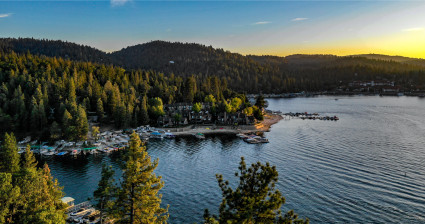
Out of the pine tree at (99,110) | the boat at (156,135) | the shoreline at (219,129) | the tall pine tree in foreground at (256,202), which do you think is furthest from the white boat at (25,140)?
the tall pine tree in foreground at (256,202)

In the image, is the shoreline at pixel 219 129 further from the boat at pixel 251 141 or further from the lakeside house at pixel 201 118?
the boat at pixel 251 141

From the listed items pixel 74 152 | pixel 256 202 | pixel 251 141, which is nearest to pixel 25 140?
pixel 74 152

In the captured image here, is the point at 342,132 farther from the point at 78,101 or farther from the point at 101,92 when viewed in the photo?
the point at 78,101

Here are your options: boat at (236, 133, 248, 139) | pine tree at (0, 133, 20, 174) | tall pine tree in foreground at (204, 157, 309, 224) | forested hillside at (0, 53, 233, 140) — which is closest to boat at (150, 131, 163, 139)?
forested hillside at (0, 53, 233, 140)

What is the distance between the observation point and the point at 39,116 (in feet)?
267

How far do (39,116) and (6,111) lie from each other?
33.4ft

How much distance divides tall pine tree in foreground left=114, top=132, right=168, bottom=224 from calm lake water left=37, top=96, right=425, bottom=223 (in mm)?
14118

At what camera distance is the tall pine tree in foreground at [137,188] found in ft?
71.8

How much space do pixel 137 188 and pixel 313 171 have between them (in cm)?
3906

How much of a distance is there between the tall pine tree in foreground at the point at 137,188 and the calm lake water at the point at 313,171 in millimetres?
14118

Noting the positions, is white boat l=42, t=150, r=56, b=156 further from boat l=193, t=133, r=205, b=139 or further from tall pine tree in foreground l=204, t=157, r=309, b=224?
tall pine tree in foreground l=204, t=157, r=309, b=224

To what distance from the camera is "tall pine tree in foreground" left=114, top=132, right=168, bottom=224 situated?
21.9 metres

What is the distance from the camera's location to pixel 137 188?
73.7ft

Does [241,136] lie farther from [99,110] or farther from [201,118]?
[99,110]
